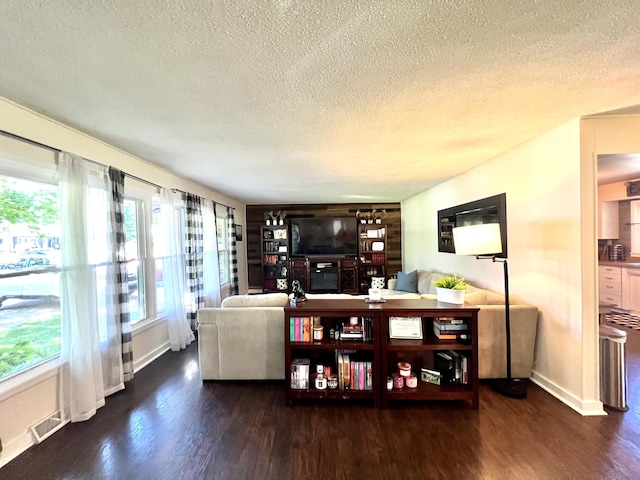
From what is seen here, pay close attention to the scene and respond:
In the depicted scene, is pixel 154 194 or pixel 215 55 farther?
pixel 154 194

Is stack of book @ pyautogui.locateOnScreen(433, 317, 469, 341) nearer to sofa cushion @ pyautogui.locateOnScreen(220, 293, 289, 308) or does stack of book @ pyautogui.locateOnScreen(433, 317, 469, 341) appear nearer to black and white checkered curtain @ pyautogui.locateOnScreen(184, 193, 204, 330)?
sofa cushion @ pyautogui.locateOnScreen(220, 293, 289, 308)

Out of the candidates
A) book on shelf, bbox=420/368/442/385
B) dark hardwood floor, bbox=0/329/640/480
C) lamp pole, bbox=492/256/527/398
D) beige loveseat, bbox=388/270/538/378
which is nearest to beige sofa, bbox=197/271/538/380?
beige loveseat, bbox=388/270/538/378

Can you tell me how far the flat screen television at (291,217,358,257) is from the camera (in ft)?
22.2

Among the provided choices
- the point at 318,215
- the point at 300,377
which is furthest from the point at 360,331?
the point at 318,215

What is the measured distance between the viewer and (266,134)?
7.80ft

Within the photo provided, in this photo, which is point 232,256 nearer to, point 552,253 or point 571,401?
point 552,253

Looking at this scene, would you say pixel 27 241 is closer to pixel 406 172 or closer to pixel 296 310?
pixel 296 310

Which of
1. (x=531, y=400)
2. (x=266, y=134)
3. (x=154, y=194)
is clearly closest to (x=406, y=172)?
(x=266, y=134)

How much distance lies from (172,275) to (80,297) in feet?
4.67

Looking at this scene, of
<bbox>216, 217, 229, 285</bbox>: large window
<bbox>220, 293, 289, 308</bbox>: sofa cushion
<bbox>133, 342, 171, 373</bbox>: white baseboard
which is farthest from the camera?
<bbox>216, 217, 229, 285</bbox>: large window

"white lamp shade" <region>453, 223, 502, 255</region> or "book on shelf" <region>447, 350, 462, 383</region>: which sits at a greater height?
"white lamp shade" <region>453, 223, 502, 255</region>

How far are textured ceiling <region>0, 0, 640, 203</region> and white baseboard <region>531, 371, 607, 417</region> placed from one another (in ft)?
7.46

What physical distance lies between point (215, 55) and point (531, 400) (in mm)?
3455

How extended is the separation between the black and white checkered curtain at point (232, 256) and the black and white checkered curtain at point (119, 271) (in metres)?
3.12
